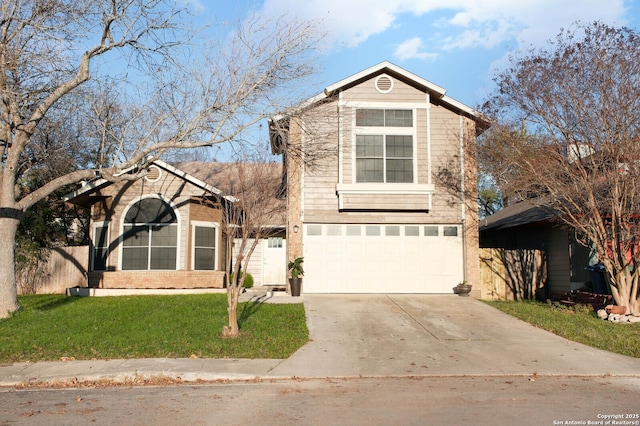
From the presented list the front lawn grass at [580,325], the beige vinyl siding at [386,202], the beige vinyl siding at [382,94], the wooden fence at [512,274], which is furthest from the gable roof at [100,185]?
the front lawn grass at [580,325]

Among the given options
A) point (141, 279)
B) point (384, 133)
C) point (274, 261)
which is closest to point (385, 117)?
point (384, 133)

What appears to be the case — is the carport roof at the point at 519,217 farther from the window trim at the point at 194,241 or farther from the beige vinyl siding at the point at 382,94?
the window trim at the point at 194,241

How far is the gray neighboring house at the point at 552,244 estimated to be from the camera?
58.5 ft

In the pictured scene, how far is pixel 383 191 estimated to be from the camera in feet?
55.9

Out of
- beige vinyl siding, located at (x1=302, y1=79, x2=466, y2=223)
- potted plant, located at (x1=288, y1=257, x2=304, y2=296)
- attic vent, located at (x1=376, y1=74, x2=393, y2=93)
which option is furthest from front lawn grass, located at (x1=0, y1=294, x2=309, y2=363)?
attic vent, located at (x1=376, y1=74, x2=393, y2=93)

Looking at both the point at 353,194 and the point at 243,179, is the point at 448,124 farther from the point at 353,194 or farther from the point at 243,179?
the point at 243,179

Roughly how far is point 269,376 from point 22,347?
16.9ft

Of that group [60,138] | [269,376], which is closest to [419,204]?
[269,376]

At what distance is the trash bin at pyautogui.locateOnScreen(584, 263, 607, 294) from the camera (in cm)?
1634

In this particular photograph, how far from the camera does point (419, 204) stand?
17.2 metres

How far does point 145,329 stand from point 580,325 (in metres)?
10.0

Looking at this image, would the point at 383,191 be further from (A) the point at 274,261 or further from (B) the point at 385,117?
(A) the point at 274,261

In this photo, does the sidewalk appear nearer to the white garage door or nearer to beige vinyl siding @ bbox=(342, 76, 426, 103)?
the white garage door

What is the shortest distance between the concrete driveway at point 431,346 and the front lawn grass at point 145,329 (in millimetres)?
700
